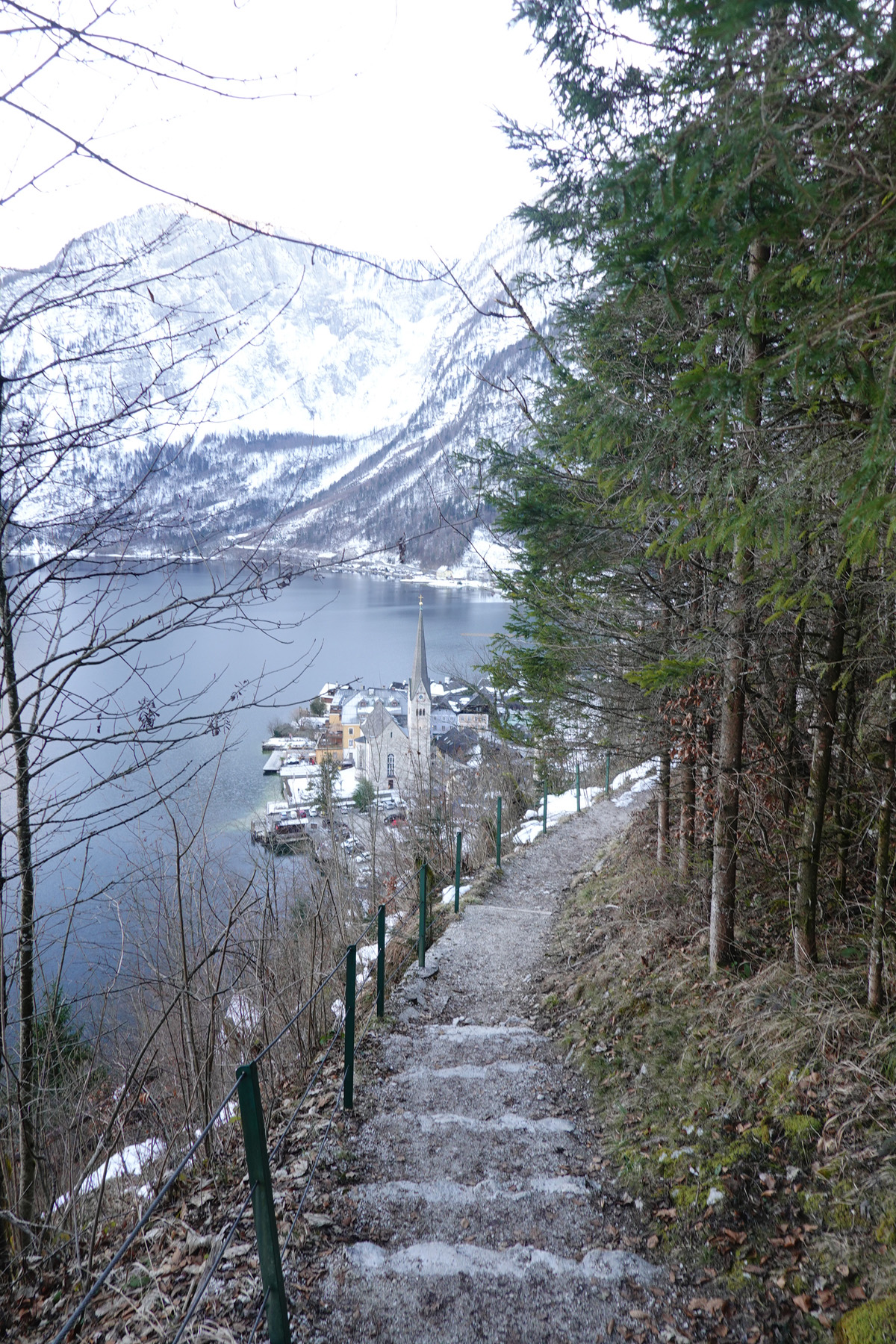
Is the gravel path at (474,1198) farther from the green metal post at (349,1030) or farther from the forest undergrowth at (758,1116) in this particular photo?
the forest undergrowth at (758,1116)

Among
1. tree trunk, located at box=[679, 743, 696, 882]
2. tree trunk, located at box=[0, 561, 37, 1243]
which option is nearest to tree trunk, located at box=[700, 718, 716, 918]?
tree trunk, located at box=[679, 743, 696, 882]

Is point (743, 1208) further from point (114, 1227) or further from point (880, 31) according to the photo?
point (880, 31)

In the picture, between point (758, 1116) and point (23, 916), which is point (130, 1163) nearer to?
point (23, 916)

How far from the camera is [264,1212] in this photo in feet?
8.60

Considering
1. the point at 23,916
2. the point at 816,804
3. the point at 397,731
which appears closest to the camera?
the point at 23,916

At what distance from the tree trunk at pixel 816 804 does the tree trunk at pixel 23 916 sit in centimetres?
443

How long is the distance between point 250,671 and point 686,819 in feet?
116

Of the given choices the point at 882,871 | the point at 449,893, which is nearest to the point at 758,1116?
the point at 882,871

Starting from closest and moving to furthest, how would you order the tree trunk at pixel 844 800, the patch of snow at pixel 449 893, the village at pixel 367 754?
1. the tree trunk at pixel 844 800
2. the patch of snow at pixel 449 893
3. the village at pixel 367 754

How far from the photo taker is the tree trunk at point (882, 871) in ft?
12.3

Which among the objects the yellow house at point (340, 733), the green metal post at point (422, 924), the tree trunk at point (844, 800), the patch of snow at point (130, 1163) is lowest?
the yellow house at point (340, 733)

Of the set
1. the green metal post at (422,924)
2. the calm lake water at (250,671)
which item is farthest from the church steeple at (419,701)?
the green metal post at (422,924)

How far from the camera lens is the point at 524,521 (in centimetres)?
808

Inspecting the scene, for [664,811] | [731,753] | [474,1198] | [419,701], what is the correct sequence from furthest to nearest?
[419,701] < [664,811] < [731,753] < [474,1198]
